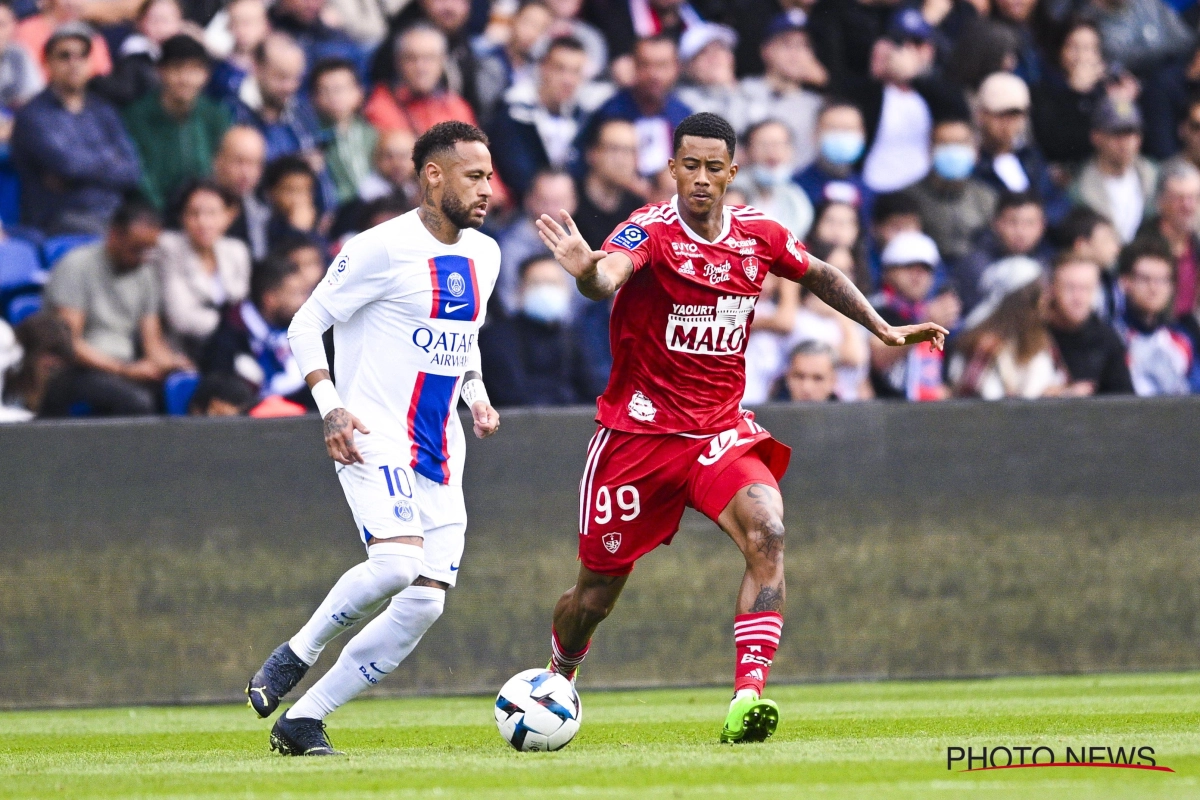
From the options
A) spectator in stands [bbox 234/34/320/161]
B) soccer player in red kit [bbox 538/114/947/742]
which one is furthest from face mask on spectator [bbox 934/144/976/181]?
soccer player in red kit [bbox 538/114/947/742]

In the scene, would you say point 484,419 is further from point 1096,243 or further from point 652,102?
point 1096,243

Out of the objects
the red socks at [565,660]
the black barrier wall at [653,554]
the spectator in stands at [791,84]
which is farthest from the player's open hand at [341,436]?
the spectator in stands at [791,84]

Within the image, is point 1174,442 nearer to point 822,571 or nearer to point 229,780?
point 822,571

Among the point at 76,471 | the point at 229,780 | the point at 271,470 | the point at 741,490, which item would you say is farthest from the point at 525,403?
the point at 229,780

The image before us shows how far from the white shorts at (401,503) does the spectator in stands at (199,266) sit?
4338mm

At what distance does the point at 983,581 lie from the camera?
10.5 m

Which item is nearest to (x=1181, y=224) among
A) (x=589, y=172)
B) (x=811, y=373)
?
(x=811, y=373)

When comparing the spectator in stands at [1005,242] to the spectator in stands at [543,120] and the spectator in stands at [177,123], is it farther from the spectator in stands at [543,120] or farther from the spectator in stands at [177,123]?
the spectator in stands at [177,123]

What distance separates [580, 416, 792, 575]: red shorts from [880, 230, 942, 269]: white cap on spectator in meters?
4.70

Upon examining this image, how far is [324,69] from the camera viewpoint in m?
11.7

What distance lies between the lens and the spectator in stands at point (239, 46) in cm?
1166

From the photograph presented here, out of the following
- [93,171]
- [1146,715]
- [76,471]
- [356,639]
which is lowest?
[356,639]

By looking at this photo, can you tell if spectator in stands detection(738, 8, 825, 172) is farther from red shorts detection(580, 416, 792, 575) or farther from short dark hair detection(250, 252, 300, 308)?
red shorts detection(580, 416, 792, 575)

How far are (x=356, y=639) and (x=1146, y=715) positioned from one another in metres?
3.74
